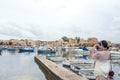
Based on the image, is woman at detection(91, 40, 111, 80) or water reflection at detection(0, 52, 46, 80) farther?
water reflection at detection(0, 52, 46, 80)

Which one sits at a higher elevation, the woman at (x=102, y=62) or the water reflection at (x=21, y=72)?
the woman at (x=102, y=62)

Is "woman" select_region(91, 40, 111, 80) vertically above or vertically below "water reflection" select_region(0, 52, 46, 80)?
above

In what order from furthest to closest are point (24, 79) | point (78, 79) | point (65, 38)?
1. point (65, 38)
2. point (24, 79)
3. point (78, 79)

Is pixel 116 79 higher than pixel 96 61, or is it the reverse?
pixel 96 61

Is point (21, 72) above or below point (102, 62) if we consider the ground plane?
below

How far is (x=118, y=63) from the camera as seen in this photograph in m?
34.7

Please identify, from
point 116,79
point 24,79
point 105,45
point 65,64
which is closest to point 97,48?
point 105,45

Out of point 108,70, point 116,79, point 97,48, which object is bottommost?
point 116,79

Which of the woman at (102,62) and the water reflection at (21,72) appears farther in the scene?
the water reflection at (21,72)

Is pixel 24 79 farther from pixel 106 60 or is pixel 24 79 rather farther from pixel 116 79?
pixel 106 60

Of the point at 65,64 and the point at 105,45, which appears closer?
the point at 105,45

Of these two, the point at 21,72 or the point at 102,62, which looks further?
the point at 21,72

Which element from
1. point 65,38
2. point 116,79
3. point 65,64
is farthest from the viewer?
point 65,38

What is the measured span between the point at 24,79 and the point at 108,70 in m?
10.9
